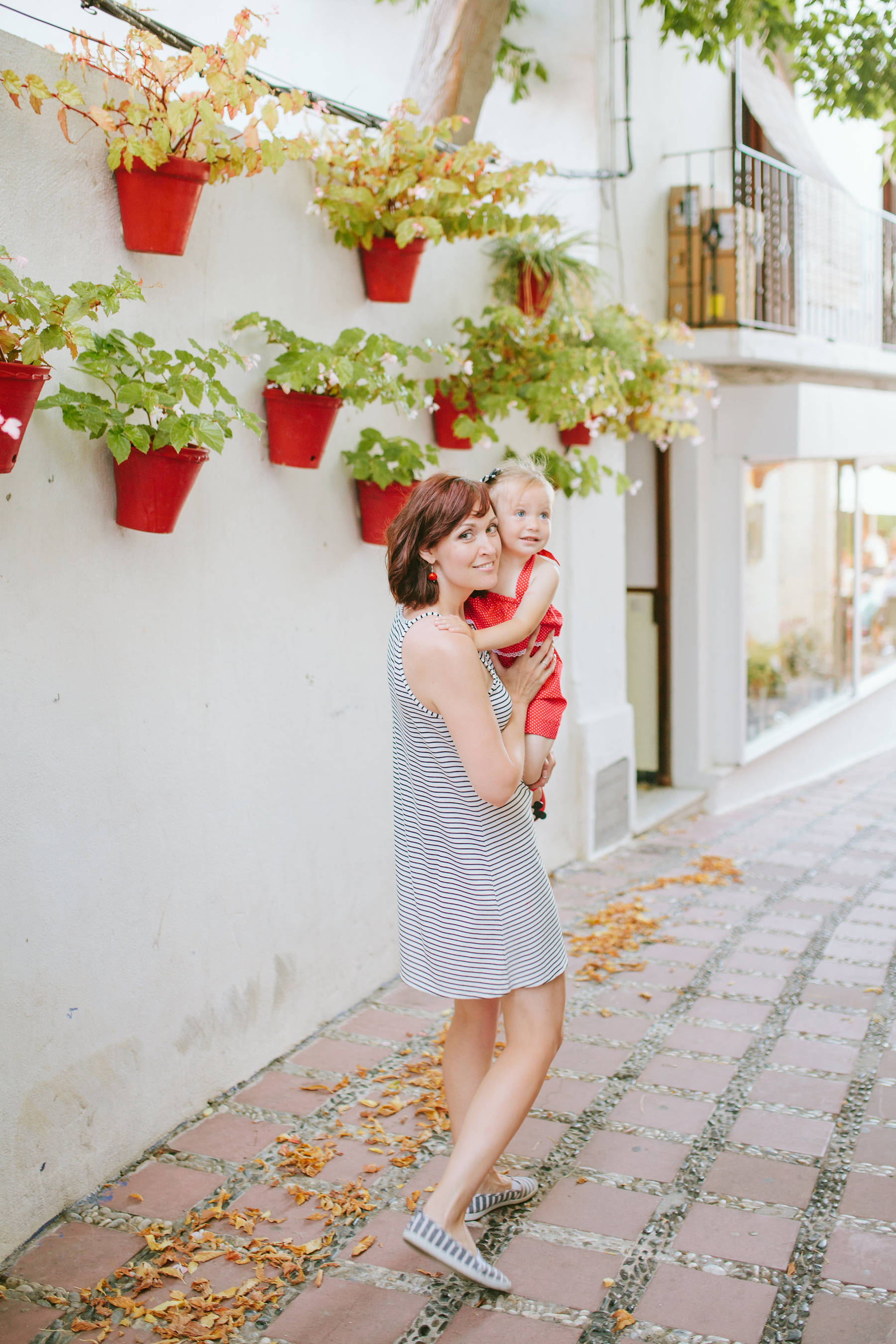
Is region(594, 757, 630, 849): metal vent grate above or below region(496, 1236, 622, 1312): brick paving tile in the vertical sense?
above

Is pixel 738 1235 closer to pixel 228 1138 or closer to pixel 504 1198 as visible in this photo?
pixel 504 1198

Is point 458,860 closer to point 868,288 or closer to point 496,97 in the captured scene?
point 496,97

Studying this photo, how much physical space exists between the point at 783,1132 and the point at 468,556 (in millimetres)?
2136

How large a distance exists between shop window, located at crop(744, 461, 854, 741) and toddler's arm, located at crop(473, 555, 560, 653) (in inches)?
236

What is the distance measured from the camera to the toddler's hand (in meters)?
2.65

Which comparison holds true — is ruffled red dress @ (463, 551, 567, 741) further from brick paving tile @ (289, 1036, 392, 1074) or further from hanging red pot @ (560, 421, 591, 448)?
hanging red pot @ (560, 421, 591, 448)

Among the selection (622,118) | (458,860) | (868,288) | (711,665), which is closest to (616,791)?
(711,665)

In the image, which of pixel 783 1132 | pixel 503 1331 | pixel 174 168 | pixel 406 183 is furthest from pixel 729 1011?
pixel 174 168

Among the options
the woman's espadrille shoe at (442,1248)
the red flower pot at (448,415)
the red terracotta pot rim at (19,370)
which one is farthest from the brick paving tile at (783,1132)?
the red terracotta pot rim at (19,370)

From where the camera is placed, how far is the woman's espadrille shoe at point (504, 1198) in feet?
10.5

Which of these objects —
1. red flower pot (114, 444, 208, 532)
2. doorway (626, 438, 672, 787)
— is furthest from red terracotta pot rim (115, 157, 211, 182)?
doorway (626, 438, 672, 787)

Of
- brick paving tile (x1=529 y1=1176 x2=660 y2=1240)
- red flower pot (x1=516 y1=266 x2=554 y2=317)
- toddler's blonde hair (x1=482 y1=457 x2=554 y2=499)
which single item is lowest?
brick paving tile (x1=529 y1=1176 x2=660 y2=1240)

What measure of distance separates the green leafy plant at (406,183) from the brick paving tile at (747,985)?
3042 mm

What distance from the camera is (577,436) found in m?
6.21
